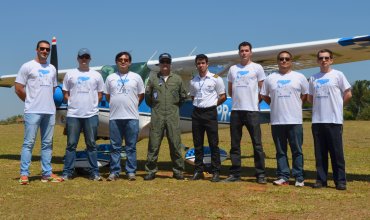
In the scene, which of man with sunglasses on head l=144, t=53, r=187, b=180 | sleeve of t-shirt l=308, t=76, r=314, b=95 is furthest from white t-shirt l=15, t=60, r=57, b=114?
sleeve of t-shirt l=308, t=76, r=314, b=95

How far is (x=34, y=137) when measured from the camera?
18.0 feet

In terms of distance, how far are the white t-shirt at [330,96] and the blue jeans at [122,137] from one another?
2417 mm

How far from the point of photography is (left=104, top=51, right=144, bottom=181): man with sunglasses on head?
581 centimetres

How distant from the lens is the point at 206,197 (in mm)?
4664

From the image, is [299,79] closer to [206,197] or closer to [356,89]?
[206,197]

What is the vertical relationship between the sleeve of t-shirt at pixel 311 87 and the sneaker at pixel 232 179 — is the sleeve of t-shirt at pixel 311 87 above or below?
above

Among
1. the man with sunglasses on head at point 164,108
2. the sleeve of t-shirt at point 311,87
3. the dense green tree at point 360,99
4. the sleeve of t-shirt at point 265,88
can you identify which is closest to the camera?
the sleeve of t-shirt at point 311,87

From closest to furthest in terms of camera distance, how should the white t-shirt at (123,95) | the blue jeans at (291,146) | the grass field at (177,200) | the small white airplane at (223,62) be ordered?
the grass field at (177,200)
the blue jeans at (291,146)
the white t-shirt at (123,95)
the small white airplane at (223,62)

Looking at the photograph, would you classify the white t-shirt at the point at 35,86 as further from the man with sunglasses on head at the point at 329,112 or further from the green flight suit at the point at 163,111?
the man with sunglasses on head at the point at 329,112

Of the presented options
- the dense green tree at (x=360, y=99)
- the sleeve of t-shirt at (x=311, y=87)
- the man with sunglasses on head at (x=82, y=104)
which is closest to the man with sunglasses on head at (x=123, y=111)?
the man with sunglasses on head at (x=82, y=104)

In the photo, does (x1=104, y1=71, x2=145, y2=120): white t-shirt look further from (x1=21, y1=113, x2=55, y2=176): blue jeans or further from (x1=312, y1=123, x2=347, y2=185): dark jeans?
(x1=312, y1=123, x2=347, y2=185): dark jeans

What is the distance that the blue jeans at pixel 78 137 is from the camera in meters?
5.68

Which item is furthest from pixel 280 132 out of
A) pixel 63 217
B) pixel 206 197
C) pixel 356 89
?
pixel 356 89

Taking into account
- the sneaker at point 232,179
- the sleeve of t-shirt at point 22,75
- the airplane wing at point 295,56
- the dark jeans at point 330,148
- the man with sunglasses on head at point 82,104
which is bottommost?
the sneaker at point 232,179
